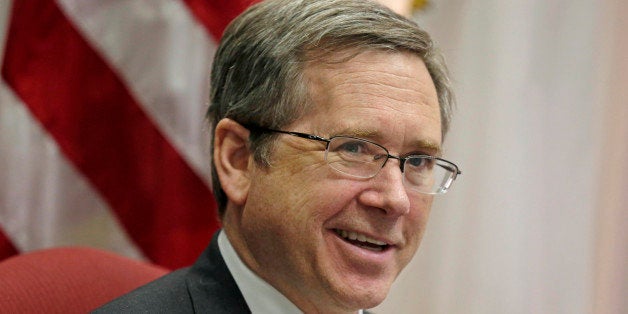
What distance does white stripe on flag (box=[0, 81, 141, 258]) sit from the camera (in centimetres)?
241

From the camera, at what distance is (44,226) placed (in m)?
2.46

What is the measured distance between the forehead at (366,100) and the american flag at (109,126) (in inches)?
35.5

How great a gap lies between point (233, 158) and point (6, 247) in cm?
109

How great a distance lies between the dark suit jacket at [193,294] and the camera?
1604 millimetres

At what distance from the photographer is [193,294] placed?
1.67 m

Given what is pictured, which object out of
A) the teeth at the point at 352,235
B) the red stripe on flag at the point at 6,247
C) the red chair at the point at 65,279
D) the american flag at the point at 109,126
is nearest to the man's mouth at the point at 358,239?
the teeth at the point at 352,235

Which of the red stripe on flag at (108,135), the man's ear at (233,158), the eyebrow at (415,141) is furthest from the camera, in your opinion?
the red stripe on flag at (108,135)

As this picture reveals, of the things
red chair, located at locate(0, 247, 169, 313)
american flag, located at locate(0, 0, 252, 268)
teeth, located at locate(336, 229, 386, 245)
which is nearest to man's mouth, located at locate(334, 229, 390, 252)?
teeth, located at locate(336, 229, 386, 245)

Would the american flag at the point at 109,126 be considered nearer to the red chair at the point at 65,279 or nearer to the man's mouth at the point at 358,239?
the red chair at the point at 65,279

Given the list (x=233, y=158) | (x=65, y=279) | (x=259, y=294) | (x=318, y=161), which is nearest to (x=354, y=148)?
(x=318, y=161)

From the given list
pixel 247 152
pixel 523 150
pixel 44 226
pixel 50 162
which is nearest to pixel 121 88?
pixel 50 162

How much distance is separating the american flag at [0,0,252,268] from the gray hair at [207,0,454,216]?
2.49 feet

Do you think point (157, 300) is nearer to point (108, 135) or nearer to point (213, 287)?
point (213, 287)

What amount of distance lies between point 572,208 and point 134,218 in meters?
1.62
